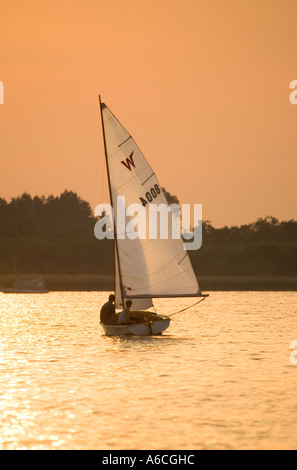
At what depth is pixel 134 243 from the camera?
4797cm

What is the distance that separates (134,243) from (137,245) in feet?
0.65

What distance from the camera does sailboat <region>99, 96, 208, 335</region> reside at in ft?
155

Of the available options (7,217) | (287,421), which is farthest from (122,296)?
(7,217)

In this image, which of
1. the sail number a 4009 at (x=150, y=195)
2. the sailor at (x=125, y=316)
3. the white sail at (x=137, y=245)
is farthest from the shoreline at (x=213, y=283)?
the sailor at (x=125, y=316)

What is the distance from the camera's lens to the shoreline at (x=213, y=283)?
4820 inches

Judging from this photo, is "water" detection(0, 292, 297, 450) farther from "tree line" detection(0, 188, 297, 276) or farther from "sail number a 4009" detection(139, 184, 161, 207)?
"tree line" detection(0, 188, 297, 276)

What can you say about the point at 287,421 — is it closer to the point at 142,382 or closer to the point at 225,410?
the point at 225,410

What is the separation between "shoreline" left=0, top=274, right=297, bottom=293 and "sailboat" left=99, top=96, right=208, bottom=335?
230 ft

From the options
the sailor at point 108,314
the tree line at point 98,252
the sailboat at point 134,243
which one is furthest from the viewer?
the tree line at point 98,252

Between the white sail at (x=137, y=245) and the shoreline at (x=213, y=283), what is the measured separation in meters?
69.9

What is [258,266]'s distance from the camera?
13675 cm
